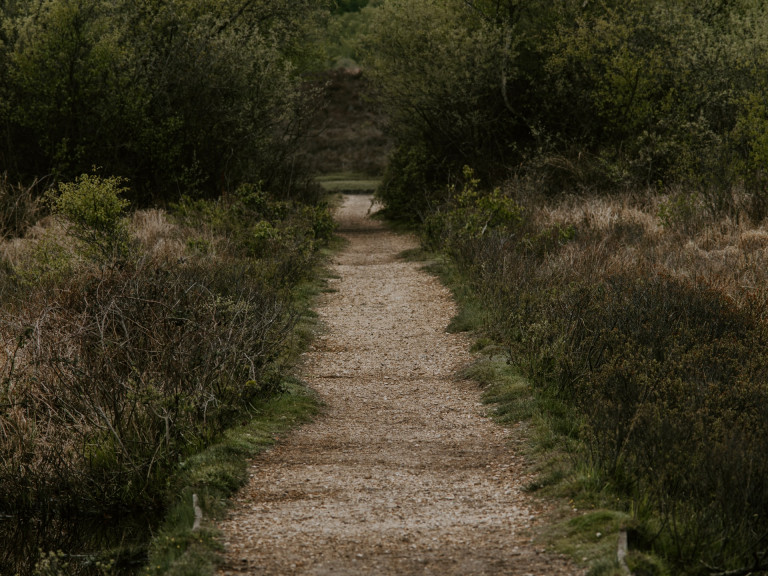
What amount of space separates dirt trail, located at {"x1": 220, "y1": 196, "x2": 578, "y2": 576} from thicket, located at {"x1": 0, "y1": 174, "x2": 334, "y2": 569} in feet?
2.30

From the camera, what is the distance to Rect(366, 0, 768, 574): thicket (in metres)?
5.55

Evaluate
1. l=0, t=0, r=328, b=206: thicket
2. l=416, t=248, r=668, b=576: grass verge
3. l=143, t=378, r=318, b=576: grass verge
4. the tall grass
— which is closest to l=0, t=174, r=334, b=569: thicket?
l=143, t=378, r=318, b=576: grass verge

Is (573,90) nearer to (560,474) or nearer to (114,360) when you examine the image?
(114,360)

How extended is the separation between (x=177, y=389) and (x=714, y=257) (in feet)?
25.5

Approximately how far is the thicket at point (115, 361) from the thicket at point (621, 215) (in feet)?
9.03

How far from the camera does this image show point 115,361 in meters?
7.60

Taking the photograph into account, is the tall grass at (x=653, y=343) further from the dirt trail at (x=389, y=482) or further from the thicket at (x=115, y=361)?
the thicket at (x=115, y=361)

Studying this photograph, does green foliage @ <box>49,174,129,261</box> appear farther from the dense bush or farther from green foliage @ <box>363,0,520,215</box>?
green foliage @ <box>363,0,520,215</box>

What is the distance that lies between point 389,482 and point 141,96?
12868 millimetres

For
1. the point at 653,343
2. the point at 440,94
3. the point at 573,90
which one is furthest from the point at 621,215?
the point at 653,343

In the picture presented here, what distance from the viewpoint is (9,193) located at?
51.4 ft

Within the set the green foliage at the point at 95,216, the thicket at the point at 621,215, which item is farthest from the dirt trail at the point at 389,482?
the green foliage at the point at 95,216

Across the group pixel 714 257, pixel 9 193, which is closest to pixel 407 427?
pixel 714 257

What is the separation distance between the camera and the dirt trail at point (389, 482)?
499 centimetres
